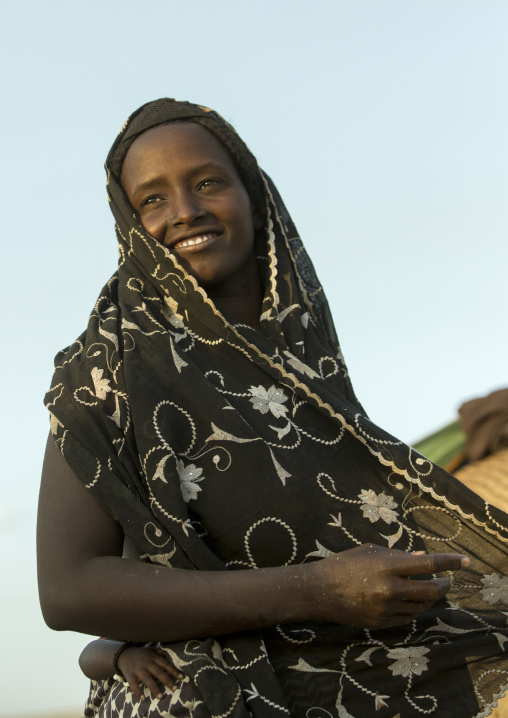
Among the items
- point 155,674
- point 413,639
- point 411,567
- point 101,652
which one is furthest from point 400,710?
point 101,652

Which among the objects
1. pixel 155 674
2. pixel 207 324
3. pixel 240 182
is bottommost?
pixel 155 674

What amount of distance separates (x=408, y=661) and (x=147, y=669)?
0.70 metres

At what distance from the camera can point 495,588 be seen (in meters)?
2.61

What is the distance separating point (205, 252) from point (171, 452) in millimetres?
776

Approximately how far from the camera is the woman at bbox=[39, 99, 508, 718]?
228 centimetres

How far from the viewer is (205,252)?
9.70 feet

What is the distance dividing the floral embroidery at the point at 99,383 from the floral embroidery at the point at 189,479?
0.31 metres

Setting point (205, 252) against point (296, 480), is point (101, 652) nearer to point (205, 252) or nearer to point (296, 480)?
point (296, 480)

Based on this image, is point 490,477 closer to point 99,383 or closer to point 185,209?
point 185,209

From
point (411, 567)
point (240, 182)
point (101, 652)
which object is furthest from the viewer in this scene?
point (240, 182)

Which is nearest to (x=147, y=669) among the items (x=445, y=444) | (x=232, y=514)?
(x=232, y=514)

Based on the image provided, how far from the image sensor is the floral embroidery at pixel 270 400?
270 cm

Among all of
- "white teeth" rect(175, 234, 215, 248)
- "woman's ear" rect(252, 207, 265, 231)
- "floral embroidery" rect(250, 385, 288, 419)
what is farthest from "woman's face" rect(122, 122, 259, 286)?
"floral embroidery" rect(250, 385, 288, 419)

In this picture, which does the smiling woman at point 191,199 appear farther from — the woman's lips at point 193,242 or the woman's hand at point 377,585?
the woman's hand at point 377,585
